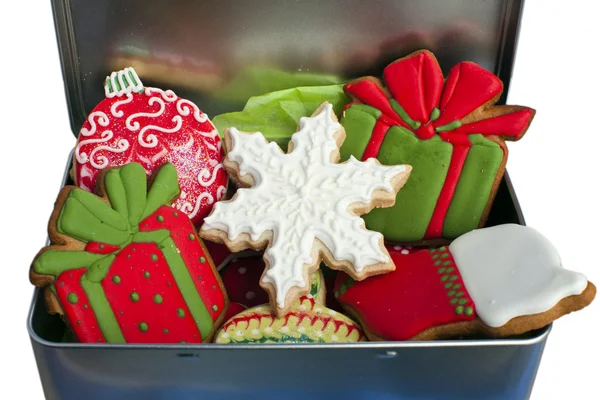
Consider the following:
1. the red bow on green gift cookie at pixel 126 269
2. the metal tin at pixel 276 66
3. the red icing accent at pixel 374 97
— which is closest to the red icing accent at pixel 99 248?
the red bow on green gift cookie at pixel 126 269

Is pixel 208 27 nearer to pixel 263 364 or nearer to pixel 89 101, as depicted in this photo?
pixel 89 101

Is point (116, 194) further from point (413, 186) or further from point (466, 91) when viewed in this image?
point (466, 91)

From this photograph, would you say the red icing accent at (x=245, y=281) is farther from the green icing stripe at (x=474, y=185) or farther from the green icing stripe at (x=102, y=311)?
the green icing stripe at (x=474, y=185)

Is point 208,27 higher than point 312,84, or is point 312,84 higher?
point 208,27

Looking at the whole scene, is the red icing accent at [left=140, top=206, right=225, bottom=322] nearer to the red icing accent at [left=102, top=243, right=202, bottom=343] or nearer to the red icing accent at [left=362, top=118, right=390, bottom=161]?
the red icing accent at [left=102, top=243, right=202, bottom=343]

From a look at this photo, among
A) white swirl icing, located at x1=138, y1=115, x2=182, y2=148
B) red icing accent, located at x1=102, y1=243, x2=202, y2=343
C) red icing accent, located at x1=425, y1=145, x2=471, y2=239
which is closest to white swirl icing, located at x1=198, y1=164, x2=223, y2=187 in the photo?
white swirl icing, located at x1=138, y1=115, x2=182, y2=148

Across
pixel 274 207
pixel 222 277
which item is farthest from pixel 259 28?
pixel 222 277
